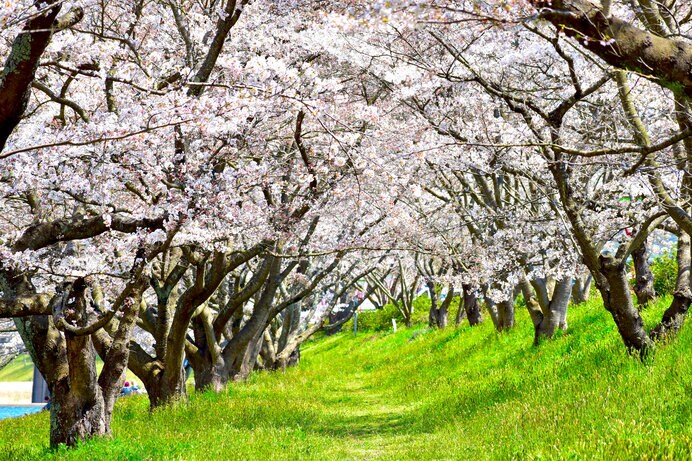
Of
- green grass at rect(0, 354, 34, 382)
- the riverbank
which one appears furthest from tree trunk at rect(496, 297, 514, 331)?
green grass at rect(0, 354, 34, 382)

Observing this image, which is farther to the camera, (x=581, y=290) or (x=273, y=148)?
(x=581, y=290)

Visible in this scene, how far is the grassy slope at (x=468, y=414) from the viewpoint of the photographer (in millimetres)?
6414

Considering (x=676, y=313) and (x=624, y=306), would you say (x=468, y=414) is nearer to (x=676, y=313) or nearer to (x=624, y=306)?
(x=624, y=306)

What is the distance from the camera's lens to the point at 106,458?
7637mm

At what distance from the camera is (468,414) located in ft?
32.6

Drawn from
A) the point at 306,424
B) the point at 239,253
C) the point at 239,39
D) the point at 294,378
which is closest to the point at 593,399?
the point at 306,424

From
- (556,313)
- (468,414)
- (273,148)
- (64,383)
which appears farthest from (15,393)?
(468,414)

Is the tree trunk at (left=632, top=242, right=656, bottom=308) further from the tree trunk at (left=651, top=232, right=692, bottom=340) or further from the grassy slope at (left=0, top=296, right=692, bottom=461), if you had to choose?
the tree trunk at (left=651, top=232, right=692, bottom=340)

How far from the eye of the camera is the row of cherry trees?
6836mm

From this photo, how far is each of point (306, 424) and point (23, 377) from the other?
107070 mm

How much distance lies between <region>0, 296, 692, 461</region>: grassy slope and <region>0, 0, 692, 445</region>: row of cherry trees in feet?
3.40

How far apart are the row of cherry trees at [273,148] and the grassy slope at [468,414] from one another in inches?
40.8

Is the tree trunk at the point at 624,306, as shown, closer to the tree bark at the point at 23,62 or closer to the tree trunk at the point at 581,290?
the tree bark at the point at 23,62

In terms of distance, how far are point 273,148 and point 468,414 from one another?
6.36m
